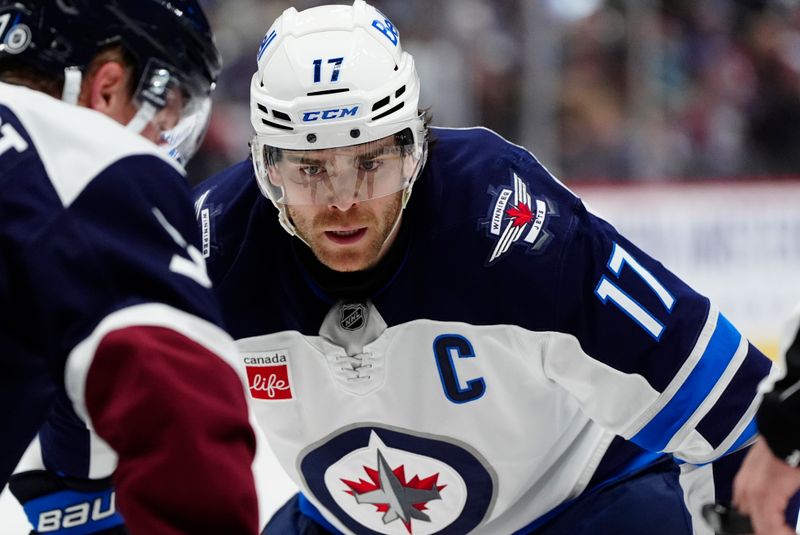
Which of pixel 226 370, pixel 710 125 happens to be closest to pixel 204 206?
pixel 226 370

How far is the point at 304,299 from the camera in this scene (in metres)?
2.12

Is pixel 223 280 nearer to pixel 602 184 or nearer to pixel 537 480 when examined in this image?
pixel 537 480

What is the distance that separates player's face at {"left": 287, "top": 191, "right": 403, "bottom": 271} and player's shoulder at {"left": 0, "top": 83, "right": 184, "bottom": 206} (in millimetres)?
823

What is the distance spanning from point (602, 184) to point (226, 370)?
5.39m

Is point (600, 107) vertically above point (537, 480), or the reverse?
point (600, 107)

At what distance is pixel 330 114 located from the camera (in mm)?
2027

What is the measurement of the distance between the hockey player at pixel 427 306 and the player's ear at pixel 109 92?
0.75 feet

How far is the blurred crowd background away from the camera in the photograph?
248 inches

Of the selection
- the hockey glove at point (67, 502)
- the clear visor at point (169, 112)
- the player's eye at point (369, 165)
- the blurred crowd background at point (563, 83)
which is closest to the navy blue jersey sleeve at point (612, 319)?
the player's eye at point (369, 165)

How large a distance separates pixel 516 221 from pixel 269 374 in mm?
508

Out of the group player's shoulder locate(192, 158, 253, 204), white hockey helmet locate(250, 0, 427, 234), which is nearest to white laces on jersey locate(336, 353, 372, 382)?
white hockey helmet locate(250, 0, 427, 234)

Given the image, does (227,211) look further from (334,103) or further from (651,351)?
(651,351)

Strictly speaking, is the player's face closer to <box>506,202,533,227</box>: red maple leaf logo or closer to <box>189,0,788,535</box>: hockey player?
<box>189,0,788,535</box>: hockey player

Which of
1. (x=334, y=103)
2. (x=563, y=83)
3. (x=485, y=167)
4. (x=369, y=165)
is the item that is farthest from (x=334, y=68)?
(x=563, y=83)
